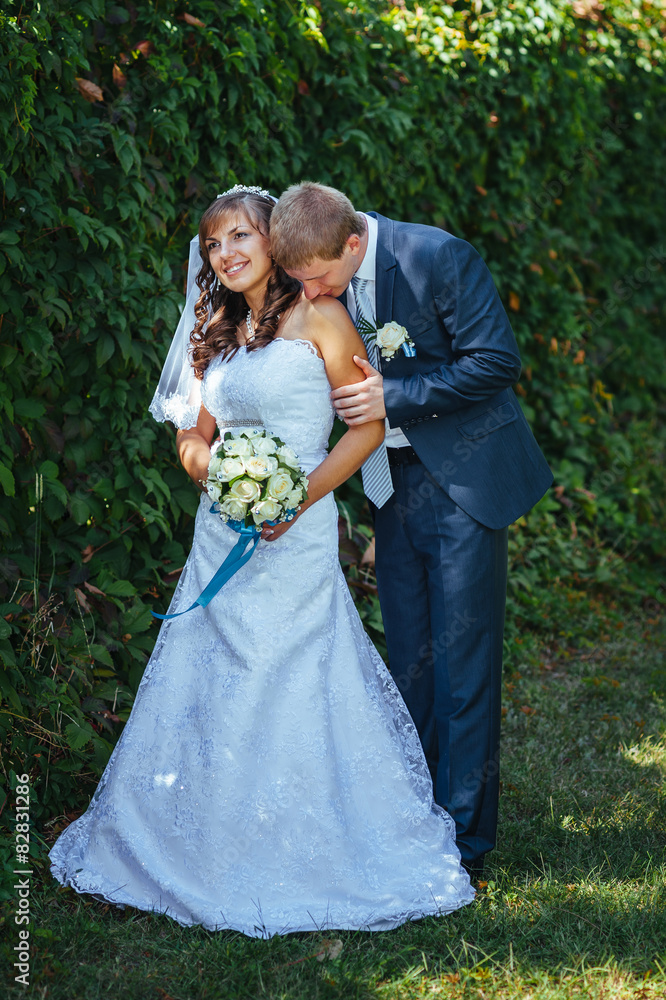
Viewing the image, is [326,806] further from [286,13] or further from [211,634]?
[286,13]

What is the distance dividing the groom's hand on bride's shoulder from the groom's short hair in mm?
357

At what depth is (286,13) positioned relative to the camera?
13.0ft

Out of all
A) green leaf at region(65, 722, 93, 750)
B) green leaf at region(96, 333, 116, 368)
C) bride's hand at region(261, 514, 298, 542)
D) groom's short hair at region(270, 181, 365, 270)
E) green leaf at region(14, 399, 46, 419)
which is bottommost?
green leaf at region(65, 722, 93, 750)

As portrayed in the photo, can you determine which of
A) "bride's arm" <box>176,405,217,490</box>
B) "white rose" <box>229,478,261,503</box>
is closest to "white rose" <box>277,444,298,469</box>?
"white rose" <box>229,478,261,503</box>

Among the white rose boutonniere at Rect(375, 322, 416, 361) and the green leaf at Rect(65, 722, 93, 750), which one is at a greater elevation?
the white rose boutonniere at Rect(375, 322, 416, 361)

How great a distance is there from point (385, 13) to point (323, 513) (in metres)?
3.19

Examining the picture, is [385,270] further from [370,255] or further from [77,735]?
[77,735]

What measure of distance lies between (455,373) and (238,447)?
72 centimetres

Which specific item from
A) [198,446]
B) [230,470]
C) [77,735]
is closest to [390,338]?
[230,470]

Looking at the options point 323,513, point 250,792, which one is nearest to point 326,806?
point 250,792

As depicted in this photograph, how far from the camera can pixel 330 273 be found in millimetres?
2752

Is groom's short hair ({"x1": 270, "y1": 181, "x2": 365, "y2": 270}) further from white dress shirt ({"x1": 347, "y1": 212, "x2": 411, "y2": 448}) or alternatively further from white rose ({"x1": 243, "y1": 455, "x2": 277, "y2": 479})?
white rose ({"x1": 243, "y1": 455, "x2": 277, "y2": 479})

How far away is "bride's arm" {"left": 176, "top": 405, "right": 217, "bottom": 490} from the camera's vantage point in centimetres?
309

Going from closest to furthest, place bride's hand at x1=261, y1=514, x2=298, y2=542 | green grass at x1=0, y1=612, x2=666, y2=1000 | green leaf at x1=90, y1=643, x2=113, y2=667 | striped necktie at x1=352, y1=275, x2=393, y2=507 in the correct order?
green grass at x1=0, y1=612, x2=666, y2=1000 → bride's hand at x1=261, y1=514, x2=298, y2=542 → striped necktie at x1=352, y1=275, x2=393, y2=507 → green leaf at x1=90, y1=643, x2=113, y2=667
